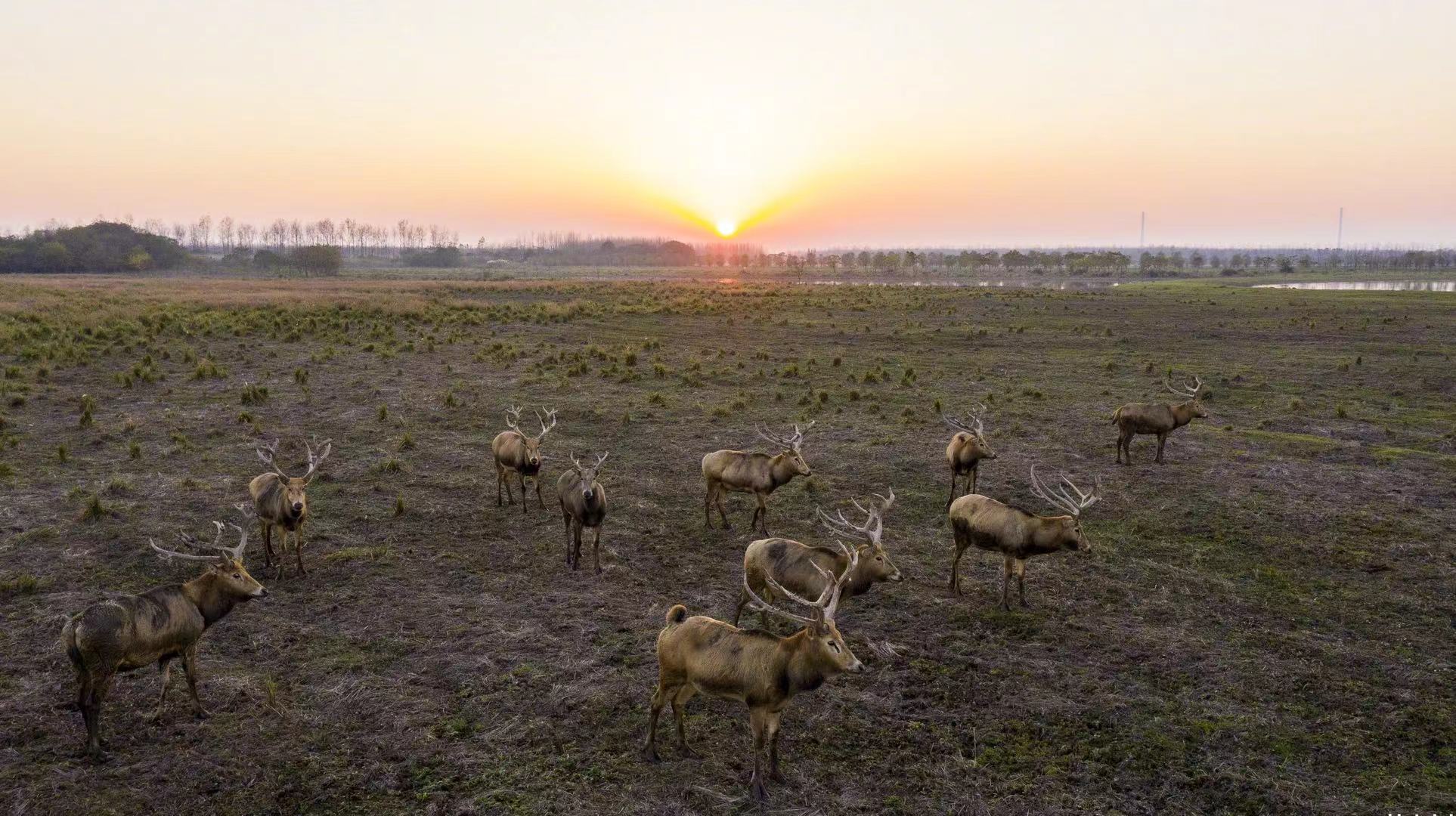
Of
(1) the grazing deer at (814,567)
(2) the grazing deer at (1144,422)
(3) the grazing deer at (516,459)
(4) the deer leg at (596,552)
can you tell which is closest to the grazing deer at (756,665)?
(1) the grazing deer at (814,567)

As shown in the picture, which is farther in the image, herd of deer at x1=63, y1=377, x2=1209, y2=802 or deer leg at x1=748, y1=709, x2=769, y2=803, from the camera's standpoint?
herd of deer at x1=63, y1=377, x2=1209, y2=802

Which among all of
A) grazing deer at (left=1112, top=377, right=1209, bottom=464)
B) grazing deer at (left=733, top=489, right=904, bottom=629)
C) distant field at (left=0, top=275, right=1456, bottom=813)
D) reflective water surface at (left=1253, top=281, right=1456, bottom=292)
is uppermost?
reflective water surface at (left=1253, top=281, right=1456, bottom=292)

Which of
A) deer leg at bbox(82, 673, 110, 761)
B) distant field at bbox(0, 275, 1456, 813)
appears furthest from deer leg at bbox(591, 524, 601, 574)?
deer leg at bbox(82, 673, 110, 761)

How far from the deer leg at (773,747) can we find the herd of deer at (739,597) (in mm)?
13

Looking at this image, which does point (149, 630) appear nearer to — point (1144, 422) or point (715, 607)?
point (715, 607)

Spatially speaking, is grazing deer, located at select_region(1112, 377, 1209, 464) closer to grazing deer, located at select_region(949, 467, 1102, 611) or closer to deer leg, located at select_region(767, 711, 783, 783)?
grazing deer, located at select_region(949, 467, 1102, 611)

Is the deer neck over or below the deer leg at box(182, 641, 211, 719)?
over

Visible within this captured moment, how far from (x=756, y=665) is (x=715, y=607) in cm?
385

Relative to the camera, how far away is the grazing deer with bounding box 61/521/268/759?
24.1ft

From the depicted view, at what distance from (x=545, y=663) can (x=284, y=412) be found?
1668 centimetres

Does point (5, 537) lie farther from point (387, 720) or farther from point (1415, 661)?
point (1415, 661)

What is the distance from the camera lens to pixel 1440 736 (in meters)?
8.01

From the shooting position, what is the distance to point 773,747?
291 inches

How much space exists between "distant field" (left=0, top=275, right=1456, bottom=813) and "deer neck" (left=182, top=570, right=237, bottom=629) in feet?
2.63
